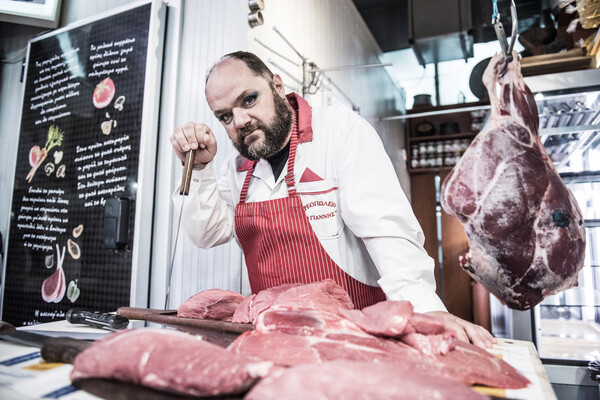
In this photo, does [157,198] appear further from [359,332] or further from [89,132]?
[359,332]

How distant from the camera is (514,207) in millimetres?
1540

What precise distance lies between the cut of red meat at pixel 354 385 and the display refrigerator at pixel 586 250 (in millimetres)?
2348

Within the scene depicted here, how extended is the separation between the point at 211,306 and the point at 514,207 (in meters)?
1.20

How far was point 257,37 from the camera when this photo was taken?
2525mm

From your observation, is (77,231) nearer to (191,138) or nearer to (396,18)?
(191,138)

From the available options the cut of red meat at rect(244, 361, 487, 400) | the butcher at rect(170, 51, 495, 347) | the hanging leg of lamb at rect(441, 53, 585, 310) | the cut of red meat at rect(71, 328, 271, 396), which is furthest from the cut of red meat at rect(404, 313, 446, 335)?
the hanging leg of lamb at rect(441, 53, 585, 310)

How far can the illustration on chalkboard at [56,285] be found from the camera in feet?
8.58

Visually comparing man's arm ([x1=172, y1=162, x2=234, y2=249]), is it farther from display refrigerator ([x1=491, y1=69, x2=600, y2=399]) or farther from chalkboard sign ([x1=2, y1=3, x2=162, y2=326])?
display refrigerator ([x1=491, y1=69, x2=600, y2=399])

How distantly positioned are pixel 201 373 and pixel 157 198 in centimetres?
192

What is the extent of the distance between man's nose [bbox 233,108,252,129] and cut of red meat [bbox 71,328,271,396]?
1096 millimetres

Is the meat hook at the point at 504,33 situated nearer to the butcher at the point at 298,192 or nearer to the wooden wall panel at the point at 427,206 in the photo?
the butcher at the point at 298,192

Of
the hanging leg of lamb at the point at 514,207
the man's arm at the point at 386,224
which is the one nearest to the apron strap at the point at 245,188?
the man's arm at the point at 386,224

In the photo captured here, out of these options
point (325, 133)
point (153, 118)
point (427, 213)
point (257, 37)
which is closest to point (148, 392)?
point (325, 133)

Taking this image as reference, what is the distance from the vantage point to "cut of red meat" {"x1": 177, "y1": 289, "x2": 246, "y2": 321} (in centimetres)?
153
